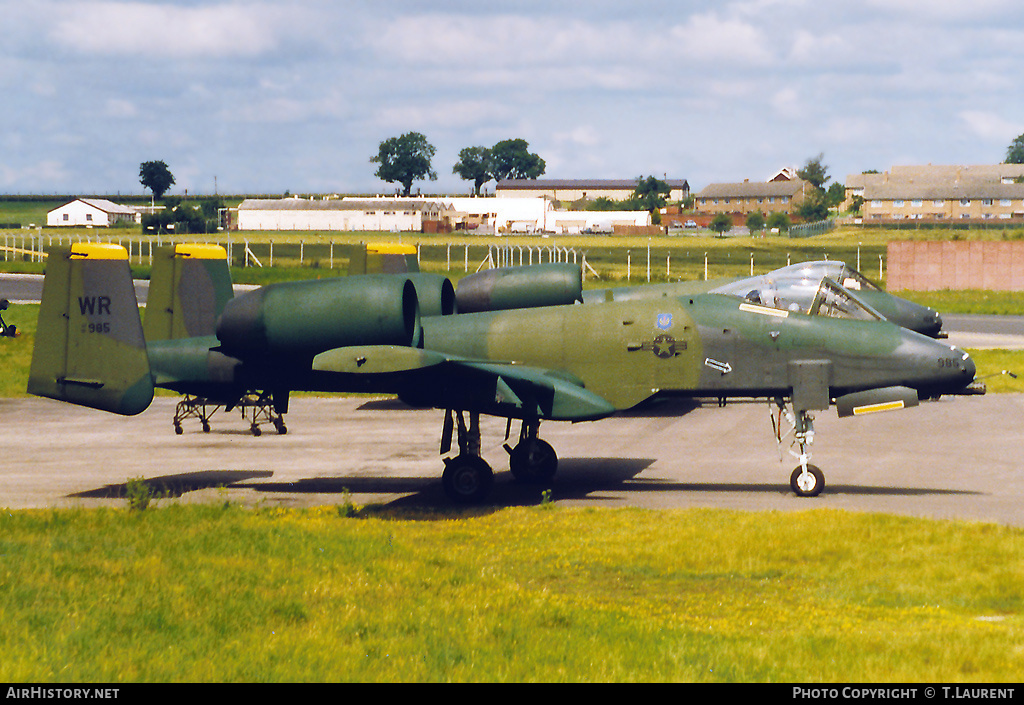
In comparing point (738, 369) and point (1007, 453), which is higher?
point (738, 369)

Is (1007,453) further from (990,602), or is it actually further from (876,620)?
(876,620)

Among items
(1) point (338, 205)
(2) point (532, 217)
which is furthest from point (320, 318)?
(2) point (532, 217)

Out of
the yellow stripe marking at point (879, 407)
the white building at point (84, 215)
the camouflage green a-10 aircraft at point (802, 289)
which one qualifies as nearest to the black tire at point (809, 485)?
the yellow stripe marking at point (879, 407)

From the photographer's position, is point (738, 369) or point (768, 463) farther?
point (768, 463)

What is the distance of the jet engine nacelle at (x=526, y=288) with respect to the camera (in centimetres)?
1919

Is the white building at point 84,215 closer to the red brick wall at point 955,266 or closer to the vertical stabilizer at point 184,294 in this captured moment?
the red brick wall at point 955,266

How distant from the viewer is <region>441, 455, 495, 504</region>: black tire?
1675 cm

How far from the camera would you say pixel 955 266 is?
66500mm

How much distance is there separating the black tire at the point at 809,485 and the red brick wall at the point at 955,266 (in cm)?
5268

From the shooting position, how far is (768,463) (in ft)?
63.7

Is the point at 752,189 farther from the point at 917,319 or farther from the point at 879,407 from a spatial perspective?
the point at 879,407
